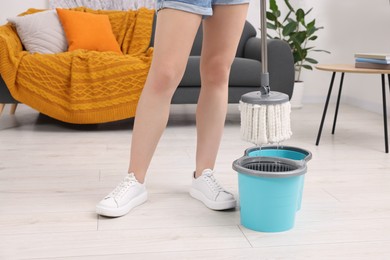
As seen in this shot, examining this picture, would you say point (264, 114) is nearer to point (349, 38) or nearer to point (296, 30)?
point (296, 30)

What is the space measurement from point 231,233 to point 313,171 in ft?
2.55

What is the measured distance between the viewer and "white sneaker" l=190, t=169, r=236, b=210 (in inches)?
65.2

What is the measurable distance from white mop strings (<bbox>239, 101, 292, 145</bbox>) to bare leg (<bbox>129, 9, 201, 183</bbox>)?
23 centimetres

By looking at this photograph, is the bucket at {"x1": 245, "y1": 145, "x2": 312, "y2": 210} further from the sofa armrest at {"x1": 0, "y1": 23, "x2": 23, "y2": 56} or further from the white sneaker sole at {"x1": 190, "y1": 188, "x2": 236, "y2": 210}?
the sofa armrest at {"x1": 0, "y1": 23, "x2": 23, "y2": 56}

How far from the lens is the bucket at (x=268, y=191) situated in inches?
56.0

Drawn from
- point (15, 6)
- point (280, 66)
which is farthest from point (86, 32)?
point (280, 66)

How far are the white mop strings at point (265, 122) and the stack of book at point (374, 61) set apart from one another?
3.95 feet

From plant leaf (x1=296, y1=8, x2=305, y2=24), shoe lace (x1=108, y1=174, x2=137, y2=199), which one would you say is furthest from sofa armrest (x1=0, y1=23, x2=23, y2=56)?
plant leaf (x1=296, y1=8, x2=305, y2=24)

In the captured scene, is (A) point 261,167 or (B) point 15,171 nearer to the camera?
(A) point 261,167

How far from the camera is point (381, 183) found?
199cm

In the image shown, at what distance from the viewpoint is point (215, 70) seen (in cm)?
162

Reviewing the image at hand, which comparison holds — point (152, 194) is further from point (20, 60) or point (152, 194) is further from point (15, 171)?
point (20, 60)

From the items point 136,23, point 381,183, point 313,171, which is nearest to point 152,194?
point 313,171

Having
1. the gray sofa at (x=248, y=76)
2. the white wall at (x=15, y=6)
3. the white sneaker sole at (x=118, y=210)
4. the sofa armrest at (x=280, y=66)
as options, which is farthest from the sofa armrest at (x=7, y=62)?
the white sneaker sole at (x=118, y=210)
